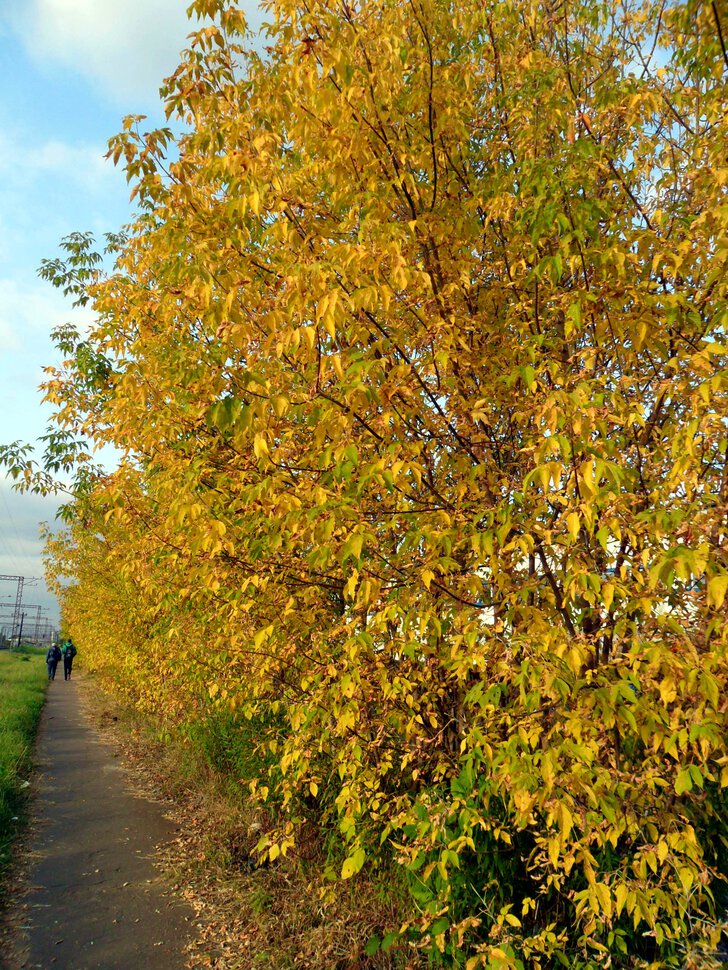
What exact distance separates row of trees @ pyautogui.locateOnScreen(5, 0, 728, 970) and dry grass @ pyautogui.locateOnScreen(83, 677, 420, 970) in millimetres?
963

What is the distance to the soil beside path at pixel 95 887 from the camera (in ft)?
13.7

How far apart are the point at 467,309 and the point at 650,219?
96 centimetres

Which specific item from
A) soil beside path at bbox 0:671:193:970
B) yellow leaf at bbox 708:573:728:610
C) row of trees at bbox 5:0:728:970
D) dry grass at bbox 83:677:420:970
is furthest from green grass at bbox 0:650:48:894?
yellow leaf at bbox 708:573:728:610

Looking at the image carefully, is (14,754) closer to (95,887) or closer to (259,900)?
(95,887)

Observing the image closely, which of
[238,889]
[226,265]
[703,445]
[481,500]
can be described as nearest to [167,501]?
[226,265]

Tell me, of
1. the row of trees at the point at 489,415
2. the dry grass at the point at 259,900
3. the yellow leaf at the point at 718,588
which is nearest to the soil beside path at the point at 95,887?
the dry grass at the point at 259,900

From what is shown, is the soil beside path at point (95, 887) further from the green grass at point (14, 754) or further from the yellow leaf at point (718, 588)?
the yellow leaf at point (718, 588)

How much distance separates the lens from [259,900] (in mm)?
4695

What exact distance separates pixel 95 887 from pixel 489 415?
5.19 m

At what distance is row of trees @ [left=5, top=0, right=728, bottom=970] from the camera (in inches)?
94.1

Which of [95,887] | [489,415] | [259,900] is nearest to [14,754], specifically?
[95,887]

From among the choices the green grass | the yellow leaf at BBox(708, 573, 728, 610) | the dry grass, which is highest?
the yellow leaf at BBox(708, 573, 728, 610)

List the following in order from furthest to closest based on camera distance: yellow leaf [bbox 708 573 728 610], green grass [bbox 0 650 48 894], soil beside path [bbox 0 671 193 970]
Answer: green grass [bbox 0 650 48 894]
soil beside path [bbox 0 671 193 970]
yellow leaf [bbox 708 573 728 610]

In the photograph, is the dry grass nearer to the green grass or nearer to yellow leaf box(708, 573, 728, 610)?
the green grass
